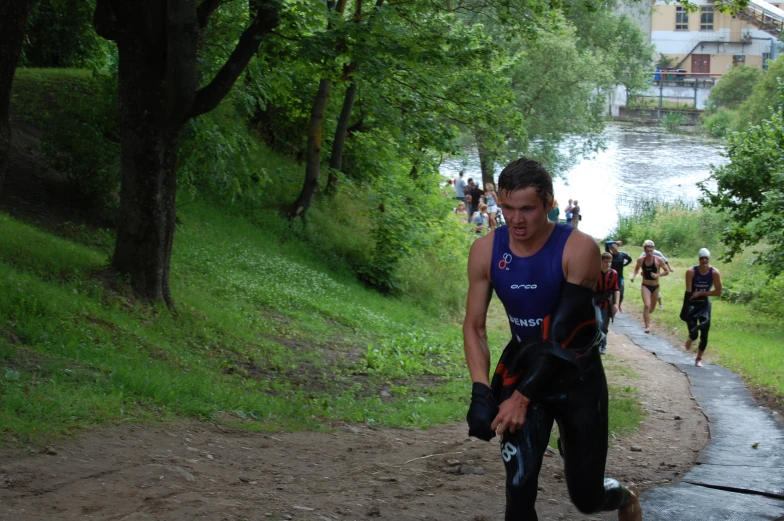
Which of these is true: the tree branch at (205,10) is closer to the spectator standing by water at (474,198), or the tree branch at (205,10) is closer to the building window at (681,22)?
the spectator standing by water at (474,198)

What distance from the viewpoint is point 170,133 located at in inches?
430

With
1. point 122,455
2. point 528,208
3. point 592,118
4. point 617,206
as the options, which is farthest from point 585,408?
point 617,206

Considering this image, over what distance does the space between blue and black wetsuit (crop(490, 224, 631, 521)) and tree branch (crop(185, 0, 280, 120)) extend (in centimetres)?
702

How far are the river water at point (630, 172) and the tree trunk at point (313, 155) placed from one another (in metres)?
20.6

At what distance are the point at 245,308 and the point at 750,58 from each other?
212 ft

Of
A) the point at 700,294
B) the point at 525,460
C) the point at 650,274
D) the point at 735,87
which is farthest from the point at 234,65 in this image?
the point at 735,87

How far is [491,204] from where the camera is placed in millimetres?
34000

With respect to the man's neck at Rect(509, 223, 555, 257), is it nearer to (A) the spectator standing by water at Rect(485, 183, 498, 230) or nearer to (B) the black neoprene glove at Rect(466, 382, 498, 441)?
(B) the black neoprene glove at Rect(466, 382, 498, 441)

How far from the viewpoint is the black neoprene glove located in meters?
4.22

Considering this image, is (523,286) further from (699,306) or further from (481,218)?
(481,218)

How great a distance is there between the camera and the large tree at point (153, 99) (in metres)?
10.4

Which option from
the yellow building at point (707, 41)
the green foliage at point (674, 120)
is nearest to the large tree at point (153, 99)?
the green foliage at point (674, 120)

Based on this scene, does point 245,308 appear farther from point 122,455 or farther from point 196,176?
point 122,455

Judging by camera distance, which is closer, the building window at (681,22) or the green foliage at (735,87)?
the green foliage at (735,87)
